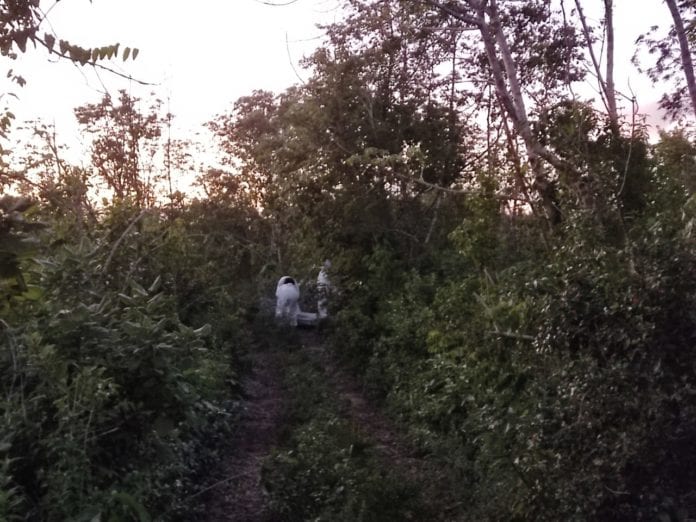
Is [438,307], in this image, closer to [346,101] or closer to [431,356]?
[431,356]

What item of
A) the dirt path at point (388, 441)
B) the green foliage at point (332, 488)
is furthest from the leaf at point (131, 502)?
the dirt path at point (388, 441)

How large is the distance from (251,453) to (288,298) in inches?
449

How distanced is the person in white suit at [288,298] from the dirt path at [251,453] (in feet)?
16.1

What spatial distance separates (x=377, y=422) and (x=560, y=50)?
9.04 meters

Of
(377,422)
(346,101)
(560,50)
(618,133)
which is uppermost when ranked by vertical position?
(560,50)

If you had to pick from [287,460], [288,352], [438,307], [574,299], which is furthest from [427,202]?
[574,299]

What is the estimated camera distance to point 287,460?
698 cm

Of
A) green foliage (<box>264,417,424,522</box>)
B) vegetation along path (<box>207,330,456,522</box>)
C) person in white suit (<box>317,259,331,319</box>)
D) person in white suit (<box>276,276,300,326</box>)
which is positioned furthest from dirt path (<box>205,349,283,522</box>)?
person in white suit (<box>276,276,300,326</box>)

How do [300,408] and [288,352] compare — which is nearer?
[300,408]

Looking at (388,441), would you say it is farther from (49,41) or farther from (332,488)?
(49,41)

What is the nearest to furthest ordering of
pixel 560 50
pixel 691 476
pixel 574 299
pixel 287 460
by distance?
pixel 691 476 < pixel 574 299 < pixel 287 460 < pixel 560 50

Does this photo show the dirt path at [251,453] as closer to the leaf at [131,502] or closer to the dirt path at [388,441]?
the dirt path at [388,441]

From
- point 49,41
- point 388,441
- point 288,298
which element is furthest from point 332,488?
point 288,298

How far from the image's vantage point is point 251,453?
900 cm
